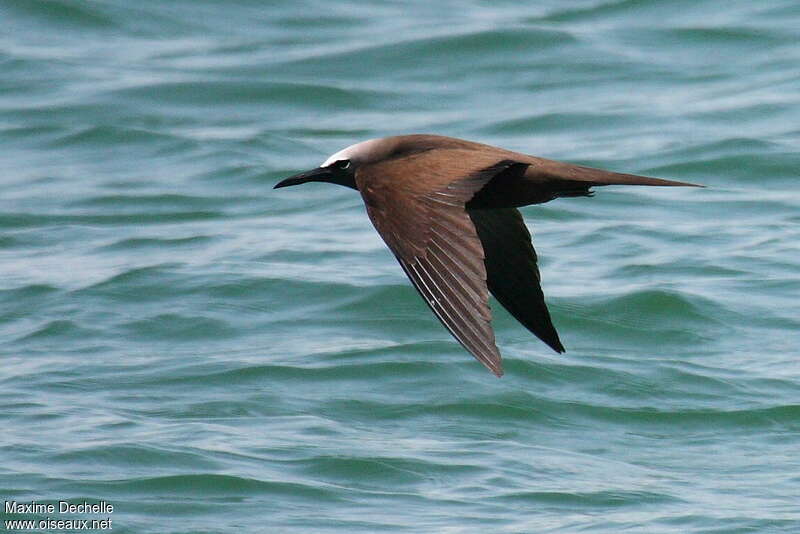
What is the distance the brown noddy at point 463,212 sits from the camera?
18.0 ft

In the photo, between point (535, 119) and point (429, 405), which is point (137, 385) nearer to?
point (429, 405)

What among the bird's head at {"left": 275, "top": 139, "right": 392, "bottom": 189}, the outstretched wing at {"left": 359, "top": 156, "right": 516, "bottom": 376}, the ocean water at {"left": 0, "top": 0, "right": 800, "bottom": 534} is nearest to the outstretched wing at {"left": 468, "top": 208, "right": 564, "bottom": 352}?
the bird's head at {"left": 275, "top": 139, "right": 392, "bottom": 189}

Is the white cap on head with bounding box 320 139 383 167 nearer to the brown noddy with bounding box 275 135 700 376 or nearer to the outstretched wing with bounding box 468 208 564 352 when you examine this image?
the brown noddy with bounding box 275 135 700 376

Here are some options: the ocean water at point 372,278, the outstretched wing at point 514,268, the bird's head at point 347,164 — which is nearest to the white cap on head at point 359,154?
the bird's head at point 347,164

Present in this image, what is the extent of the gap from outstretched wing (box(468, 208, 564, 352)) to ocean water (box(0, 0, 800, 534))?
0.79 meters

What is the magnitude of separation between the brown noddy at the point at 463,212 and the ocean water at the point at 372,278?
102cm

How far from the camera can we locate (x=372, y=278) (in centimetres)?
980

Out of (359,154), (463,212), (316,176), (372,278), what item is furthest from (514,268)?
(372,278)

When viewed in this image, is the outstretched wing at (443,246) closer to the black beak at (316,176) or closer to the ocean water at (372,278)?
the black beak at (316,176)

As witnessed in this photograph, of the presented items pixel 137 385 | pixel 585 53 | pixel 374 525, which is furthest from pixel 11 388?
pixel 585 53

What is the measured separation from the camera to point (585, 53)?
14141 mm

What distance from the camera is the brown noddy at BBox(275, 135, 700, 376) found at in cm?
549

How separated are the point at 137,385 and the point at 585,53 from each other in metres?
6.99

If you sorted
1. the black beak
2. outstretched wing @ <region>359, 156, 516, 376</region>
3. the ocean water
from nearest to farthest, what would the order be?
outstretched wing @ <region>359, 156, 516, 376</region>
the black beak
the ocean water
